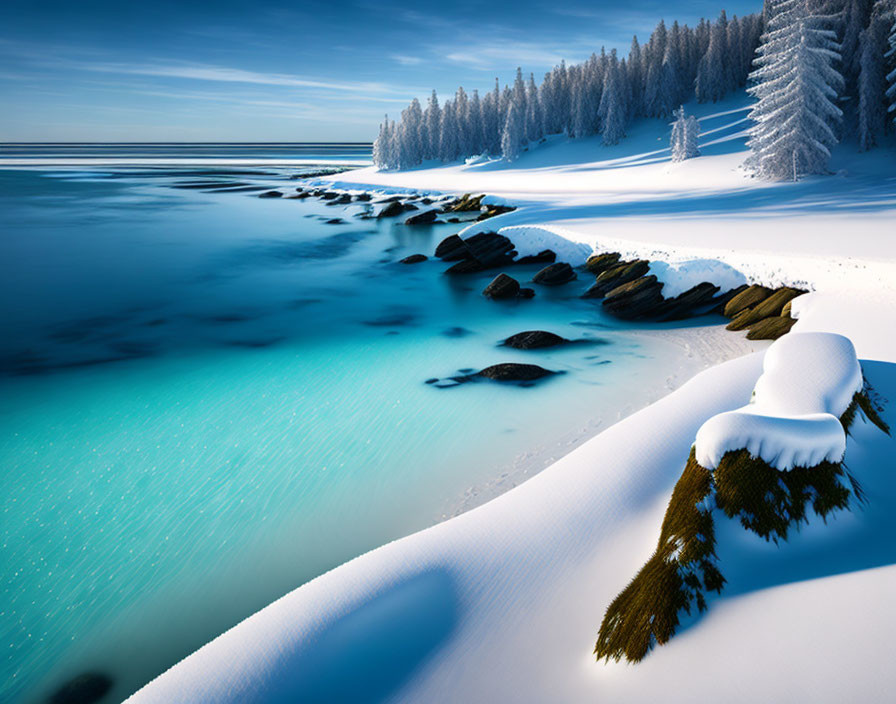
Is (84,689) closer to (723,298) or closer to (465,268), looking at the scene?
(723,298)

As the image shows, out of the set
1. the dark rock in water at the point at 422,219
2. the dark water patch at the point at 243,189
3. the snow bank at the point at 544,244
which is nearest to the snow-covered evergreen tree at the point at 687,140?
the dark rock in water at the point at 422,219

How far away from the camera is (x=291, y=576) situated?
5996 millimetres

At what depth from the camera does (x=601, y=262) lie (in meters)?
19.6

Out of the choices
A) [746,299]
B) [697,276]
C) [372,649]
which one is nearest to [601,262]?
[697,276]

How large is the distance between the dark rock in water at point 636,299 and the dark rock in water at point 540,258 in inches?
283

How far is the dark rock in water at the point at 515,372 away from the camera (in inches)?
424

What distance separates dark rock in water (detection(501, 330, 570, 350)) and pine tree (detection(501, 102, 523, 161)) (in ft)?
227

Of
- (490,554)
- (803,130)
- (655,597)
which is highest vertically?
(803,130)

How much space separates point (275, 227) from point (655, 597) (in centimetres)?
3749

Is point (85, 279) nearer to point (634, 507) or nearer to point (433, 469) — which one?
point (433, 469)

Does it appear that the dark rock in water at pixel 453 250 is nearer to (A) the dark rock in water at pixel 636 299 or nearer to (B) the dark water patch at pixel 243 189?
(A) the dark rock in water at pixel 636 299

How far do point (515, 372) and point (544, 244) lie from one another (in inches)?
536

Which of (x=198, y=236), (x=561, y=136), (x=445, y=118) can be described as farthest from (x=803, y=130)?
(x=445, y=118)

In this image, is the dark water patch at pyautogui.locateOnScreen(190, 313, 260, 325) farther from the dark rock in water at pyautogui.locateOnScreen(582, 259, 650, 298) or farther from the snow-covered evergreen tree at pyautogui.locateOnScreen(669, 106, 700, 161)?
the snow-covered evergreen tree at pyautogui.locateOnScreen(669, 106, 700, 161)
